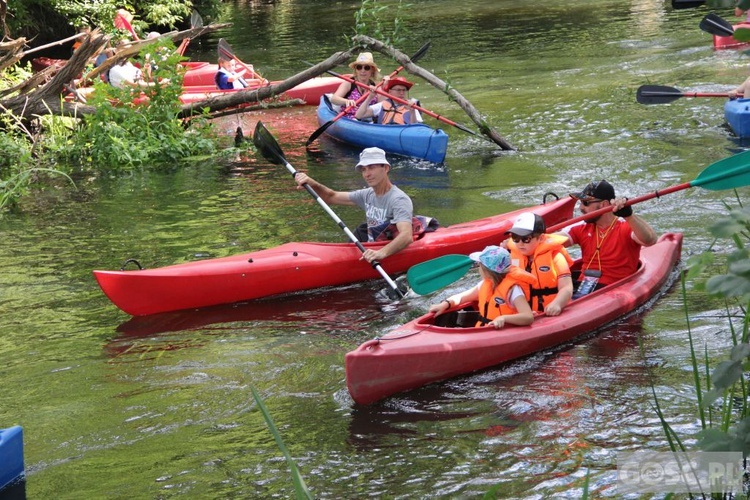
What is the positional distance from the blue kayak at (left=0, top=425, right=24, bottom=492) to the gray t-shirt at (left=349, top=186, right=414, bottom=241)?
358 cm

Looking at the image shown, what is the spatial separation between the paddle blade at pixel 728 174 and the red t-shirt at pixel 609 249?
2.73 ft

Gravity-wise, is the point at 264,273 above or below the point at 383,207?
below

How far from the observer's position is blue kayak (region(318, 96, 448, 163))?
36.4ft

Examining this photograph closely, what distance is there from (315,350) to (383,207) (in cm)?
155

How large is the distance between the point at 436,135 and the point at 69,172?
4414 mm

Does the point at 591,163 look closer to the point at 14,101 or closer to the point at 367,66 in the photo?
the point at 367,66

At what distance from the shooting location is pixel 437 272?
6441 millimetres

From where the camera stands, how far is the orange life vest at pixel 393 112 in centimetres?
1169

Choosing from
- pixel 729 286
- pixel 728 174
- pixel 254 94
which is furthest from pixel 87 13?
pixel 729 286

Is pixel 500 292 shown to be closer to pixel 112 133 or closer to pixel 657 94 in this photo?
pixel 657 94

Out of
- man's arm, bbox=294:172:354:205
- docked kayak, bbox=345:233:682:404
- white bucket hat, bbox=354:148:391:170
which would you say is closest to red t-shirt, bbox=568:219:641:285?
docked kayak, bbox=345:233:682:404

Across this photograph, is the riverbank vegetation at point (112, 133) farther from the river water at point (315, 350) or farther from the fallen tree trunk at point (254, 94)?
the river water at point (315, 350)

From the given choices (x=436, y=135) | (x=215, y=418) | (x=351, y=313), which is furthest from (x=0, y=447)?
(x=436, y=135)

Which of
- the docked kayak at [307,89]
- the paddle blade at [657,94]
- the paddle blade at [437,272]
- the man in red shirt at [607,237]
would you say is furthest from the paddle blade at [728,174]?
the docked kayak at [307,89]
